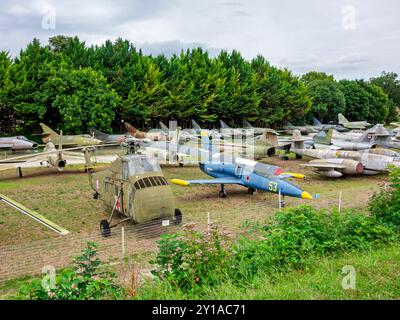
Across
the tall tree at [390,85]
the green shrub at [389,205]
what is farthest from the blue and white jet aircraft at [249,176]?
the tall tree at [390,85]

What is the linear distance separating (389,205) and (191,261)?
19.2 ft

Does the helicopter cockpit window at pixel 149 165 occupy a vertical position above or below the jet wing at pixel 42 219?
above

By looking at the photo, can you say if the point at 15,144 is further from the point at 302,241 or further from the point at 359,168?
the point at 302,241

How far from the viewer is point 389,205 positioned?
30.2 feet

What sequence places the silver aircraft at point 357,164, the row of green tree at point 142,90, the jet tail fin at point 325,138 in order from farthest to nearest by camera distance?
the row of green tree at point 142,90 → the jet tail fin at point 325,138 → the silver aircraft at point 357,164

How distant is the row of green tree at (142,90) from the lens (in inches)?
1345

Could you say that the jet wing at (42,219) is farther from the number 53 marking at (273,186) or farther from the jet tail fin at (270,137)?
the jet tail fin at (270,137)

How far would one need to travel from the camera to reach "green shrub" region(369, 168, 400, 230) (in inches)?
343

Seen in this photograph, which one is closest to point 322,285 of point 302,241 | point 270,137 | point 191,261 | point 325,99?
point 302,241

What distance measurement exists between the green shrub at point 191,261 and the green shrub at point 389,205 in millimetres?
4667

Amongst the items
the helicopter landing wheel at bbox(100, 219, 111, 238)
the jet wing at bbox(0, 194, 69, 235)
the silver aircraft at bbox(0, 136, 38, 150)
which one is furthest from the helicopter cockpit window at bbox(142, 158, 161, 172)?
the silver aircraft at bbox(0, 136, 38, 150)

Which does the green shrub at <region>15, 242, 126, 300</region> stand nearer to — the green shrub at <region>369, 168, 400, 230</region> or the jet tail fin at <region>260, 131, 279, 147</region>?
the green shrub at <region>369, 168, 400, 230</region>
